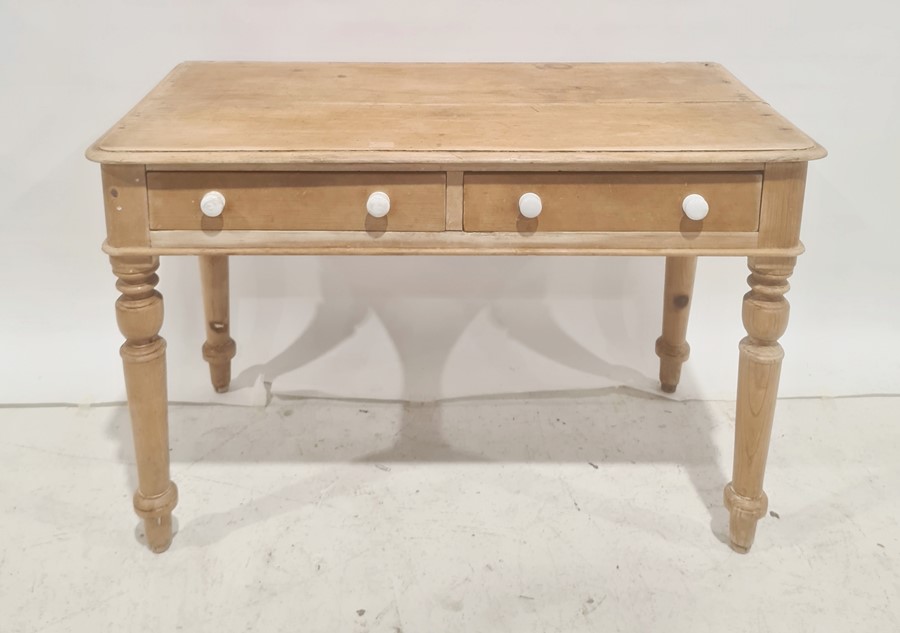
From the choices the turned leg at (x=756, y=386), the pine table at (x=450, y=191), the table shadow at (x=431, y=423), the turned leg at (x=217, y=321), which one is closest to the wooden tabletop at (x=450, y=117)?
the pine table at (x=450, y=191)

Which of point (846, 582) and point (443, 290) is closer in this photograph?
point (846, 582)

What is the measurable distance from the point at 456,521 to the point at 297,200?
0.78 m

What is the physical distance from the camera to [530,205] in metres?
1.82

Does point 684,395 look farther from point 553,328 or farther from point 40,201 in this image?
point 40,201

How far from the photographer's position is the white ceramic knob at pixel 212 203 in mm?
1823

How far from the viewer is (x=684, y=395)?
2736 millimetres

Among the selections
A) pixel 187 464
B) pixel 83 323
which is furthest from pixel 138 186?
pixel 83 323

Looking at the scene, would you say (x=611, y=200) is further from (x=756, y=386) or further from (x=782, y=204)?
(x=756, y=386)

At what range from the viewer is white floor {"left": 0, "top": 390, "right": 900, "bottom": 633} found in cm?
199

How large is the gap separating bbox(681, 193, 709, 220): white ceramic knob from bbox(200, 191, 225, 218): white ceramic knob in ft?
2.57

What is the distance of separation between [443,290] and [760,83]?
99 cm

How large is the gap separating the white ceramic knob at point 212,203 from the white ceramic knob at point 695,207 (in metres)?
0.78

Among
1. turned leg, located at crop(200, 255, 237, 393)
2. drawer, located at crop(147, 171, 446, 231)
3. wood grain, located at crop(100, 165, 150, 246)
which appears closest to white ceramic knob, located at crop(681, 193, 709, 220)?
drawer, located at crop(147, 171, 446, 231)

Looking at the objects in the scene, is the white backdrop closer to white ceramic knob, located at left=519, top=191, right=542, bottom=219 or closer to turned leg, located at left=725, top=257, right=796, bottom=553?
turned leg, located at left=725, top=257, right=796, bottom=553
